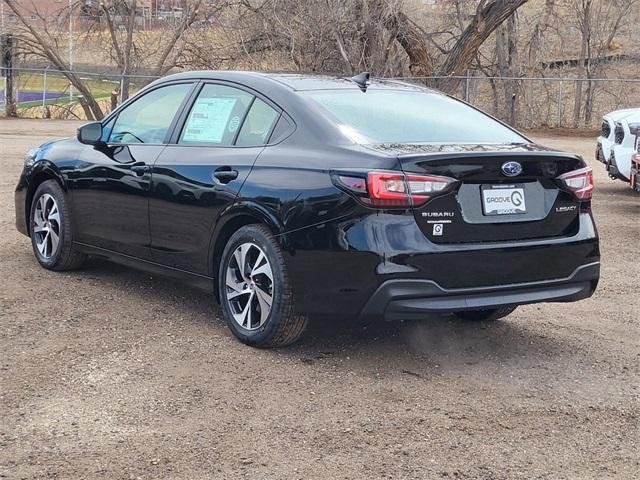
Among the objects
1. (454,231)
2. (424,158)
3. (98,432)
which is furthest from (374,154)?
(98,432)

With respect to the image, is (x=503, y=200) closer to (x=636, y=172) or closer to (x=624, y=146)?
(x=636, y=172)

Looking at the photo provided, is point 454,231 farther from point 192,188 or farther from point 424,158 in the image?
point 192,188

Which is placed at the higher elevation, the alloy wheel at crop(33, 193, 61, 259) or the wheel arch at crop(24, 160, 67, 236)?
the wheel arch at crop(24, 160, 67, 236)

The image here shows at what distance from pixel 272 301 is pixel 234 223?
24.3 inches

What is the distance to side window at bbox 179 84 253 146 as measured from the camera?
601cm

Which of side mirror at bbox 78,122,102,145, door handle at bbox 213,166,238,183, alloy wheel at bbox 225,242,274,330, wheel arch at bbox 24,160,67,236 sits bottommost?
alloy wheel at bbox 225,242,274,330

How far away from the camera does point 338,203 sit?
5.04m

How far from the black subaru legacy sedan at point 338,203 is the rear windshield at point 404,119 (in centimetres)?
2

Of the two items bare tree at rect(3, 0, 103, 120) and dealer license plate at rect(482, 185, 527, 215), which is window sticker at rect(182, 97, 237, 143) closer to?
dealer license plate at rect(482, 185, 527, 215)

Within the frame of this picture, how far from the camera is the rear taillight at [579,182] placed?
18.0 ft

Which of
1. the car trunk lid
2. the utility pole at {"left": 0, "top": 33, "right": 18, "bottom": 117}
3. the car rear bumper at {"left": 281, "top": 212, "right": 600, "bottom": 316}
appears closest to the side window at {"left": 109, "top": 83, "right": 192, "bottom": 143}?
the car rear bumper at {"left": 281, "top": 212, "right": 600, "bottom": 316}

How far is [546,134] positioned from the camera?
2612 cm

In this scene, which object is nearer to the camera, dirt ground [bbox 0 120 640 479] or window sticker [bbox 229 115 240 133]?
dirt ground [bbox 0 120 640 479]

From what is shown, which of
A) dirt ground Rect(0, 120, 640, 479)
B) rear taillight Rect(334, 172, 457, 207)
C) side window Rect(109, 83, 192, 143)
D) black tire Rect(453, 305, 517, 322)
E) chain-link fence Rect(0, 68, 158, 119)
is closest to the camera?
dirt ground Rect(0, 120, 640, 479)
